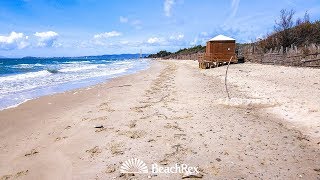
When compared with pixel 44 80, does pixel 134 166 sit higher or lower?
higher

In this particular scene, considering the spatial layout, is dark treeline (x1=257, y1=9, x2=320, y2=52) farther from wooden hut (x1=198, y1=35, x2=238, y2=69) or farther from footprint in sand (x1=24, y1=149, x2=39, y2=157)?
footprint in sand (x1=24, y1=149, x2=39, y2=157)

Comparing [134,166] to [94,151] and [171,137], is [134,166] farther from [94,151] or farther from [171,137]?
[171,137]

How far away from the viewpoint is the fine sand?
5203 millimetres

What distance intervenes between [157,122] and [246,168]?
3416 millimetres

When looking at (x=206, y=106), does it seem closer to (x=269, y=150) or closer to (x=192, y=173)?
(x=269, y=150)

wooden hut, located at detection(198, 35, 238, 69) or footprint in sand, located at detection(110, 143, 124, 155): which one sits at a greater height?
wooden hut, located at detection(198, 35, 238, 69)

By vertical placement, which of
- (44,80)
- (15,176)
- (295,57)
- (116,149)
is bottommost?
(44,80)

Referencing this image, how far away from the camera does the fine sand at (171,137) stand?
5.20 m

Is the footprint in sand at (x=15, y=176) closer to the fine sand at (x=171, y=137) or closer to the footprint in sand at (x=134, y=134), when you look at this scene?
the fine sand at (x=171, y=137)

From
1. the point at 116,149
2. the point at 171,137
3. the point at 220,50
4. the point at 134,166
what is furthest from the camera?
→ the point at 220,50

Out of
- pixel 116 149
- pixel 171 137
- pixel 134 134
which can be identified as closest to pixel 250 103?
pixel 171 137

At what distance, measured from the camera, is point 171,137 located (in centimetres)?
674

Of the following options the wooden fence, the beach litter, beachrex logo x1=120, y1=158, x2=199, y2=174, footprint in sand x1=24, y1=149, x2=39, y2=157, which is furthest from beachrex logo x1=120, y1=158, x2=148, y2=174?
the wooden fence

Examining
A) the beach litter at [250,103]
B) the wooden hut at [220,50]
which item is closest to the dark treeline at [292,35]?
the wooden hut at [220,50]
